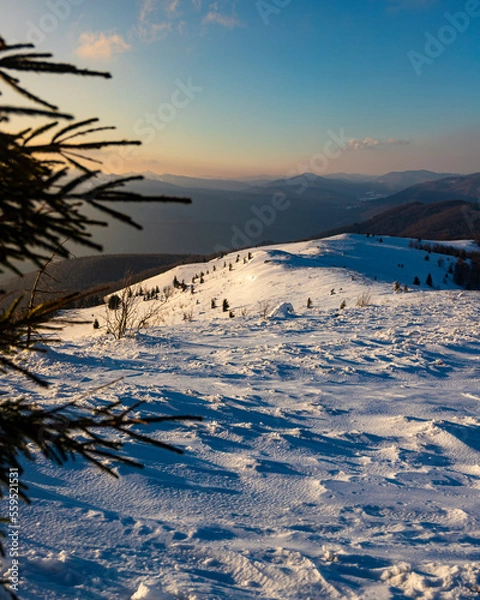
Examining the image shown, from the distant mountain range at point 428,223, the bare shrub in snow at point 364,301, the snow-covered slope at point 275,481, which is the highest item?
the distant mountain range at point 428,223

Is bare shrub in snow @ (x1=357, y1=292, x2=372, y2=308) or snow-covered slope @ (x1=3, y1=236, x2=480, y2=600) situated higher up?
bare shrub in snow @ (x1=357, y1=292, x2=372, y2=308)

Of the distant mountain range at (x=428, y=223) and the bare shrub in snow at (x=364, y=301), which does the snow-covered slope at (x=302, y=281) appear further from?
the distant mountain range at (x=428, y=223)

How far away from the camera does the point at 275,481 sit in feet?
11.2

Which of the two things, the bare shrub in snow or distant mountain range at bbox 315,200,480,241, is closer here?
the bare shrub in snow

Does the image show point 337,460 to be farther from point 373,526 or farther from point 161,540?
point 161,540

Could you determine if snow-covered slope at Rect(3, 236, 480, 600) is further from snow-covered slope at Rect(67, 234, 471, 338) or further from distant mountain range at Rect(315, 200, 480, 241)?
distant mountain range at Rect(315, 200, 480, 241)

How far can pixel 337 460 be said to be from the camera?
3.91 metres

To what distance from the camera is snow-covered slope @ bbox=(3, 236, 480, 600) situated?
7.31 feet

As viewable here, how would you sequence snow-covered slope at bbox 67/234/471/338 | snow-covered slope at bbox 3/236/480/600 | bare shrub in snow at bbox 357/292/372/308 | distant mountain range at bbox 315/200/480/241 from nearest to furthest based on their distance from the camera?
snow-covered slope at bbox 3/236/480/600 < bare shrub in snow at bbox 357/292/372/308 < snow-covered slope at bbox 67/234/471/338 < distant mountain range at bbox 315/200/480/241

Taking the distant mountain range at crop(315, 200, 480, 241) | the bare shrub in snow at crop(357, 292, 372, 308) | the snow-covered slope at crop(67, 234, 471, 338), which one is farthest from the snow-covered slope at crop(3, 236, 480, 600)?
the distant mountain range at crop(315, 200, 480, 241)

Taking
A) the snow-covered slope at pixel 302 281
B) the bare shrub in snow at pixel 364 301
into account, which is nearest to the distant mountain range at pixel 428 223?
the snow-covered slope at pixel 302 281

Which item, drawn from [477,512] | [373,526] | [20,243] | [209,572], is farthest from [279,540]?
[20,243]

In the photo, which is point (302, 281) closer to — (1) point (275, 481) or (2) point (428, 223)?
(1) point (275, 481)

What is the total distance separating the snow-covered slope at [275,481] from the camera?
7.31 ft
